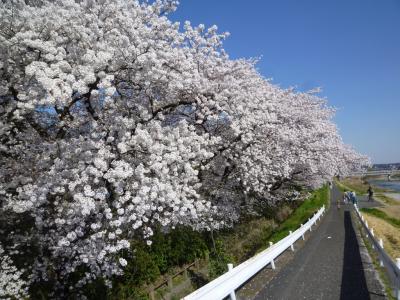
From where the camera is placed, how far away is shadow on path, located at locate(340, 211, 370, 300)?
8.99 metres

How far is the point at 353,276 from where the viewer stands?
1083cm

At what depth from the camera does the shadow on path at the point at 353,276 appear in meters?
8.99

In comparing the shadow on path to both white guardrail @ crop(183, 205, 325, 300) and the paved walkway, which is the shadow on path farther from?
white guardrail @ crop(183, 205, 325, 300)

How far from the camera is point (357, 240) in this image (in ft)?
59.8

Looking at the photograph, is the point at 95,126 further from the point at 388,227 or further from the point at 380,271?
the point at 388,227

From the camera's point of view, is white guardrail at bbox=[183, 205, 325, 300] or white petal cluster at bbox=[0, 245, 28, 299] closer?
white guardrail at bbox=[183, 205, 325, 300]

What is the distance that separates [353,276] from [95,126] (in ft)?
28.1

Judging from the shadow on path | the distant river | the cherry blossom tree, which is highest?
the cherry blossom tree

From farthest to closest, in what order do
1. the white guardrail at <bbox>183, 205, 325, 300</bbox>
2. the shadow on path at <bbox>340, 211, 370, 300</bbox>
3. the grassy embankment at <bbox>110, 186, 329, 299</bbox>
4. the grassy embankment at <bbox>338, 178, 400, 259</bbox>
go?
the grassy embankment at <bbox>338, 178, 400, 259</bbox>, the grassy embankment at <bbox>110, 186, 329, 299</bbox>, the shadow on path at <bbox>340, 211, 370, 300</bbox>, the white guardrail at <bbox>183, 205, 325, 300</bbox>

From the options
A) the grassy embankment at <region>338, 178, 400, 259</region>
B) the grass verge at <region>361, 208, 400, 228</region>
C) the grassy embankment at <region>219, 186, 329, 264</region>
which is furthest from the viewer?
the grass verge at <region>361, 208, 400, 228</region>

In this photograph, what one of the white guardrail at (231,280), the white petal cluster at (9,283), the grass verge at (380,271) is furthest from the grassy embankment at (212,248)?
the grass verge at (380,271)

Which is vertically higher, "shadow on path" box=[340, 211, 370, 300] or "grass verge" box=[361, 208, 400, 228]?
"shadow on path" box=[340, 211, 370, 300]

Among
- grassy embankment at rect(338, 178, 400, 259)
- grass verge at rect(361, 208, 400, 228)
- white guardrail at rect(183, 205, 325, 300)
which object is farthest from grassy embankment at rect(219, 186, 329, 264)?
grass verge at rect(361, 208, 400, 228)

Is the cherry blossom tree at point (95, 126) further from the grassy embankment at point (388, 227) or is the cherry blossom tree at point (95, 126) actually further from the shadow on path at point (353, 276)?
the grassy embankment at point (388, 227)
